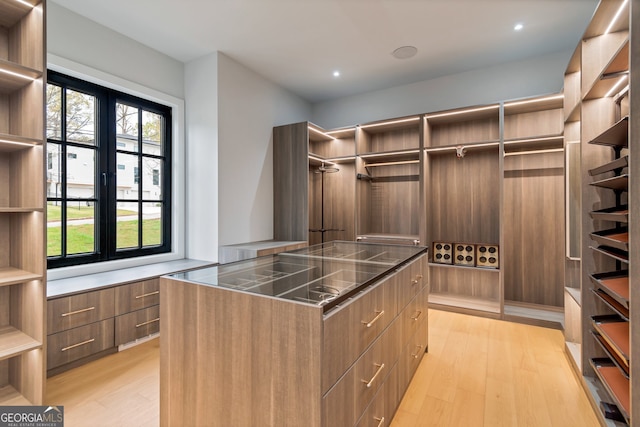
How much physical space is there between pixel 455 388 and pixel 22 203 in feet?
10.2

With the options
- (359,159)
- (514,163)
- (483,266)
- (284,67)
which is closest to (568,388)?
(483,266)

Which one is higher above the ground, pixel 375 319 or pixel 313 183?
pixel 313 183

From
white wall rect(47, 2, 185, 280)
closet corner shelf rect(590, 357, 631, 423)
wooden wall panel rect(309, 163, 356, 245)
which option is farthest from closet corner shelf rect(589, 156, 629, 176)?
white wall rect(47, 2, 185, 280)

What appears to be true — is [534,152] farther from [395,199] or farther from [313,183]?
[313,183]

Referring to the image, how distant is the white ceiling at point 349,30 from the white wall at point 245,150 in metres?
0.26

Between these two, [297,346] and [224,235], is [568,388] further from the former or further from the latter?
[224,235]

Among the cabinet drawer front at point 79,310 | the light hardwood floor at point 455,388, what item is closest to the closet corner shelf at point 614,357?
the light hardwood floor at point 455,388

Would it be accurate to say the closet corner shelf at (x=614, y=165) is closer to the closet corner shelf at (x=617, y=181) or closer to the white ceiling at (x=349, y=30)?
the closet corner shelf at (x=617, y=181)

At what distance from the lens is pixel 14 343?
70.4 inches

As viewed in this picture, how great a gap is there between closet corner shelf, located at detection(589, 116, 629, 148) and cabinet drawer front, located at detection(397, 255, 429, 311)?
1.32 meters

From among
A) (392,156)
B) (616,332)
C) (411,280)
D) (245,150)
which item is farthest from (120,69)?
(616,332)

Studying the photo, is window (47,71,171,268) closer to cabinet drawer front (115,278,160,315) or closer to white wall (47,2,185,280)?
white wall (47,2,185,280)

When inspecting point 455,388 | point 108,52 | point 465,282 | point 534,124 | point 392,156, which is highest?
point 108,52

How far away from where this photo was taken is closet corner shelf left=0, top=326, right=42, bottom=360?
171 cm
